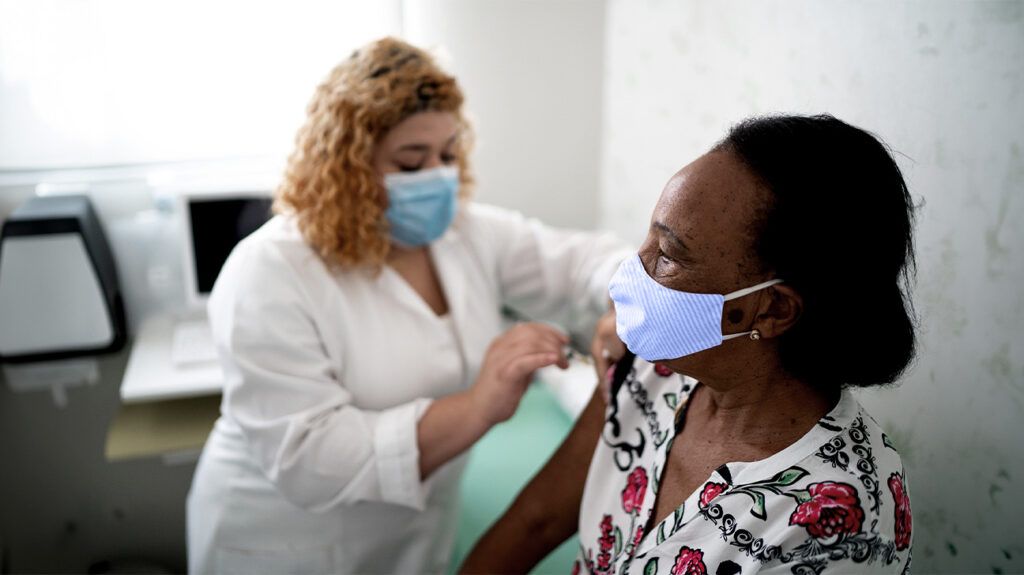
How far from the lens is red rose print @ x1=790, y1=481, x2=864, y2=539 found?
79 centimetres

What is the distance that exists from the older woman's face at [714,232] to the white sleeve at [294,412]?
0.66 m

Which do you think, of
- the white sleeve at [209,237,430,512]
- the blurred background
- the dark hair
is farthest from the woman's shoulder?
the dark hair

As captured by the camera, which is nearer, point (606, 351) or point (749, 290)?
point (749, 290)

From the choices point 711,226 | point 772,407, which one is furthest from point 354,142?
point 772,407

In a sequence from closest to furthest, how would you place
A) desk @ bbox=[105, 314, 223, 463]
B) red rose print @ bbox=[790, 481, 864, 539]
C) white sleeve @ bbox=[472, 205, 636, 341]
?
red rose print @ bbox=[790, 481, 864, 539], white sleeve @ bbox=[472, 205, 636, 341], desk @ bbox=[105, 314, 223, 463]

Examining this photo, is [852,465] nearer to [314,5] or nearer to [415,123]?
[415,123]

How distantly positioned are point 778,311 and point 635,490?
359mm

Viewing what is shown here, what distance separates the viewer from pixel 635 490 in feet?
3.46

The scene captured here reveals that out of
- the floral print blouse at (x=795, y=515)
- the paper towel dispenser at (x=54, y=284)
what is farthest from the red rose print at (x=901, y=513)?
the paper towel dispenser at (x=54, y=284)

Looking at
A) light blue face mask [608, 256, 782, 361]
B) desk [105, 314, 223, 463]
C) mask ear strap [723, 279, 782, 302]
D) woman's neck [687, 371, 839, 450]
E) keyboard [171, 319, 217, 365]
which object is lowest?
desk [105, 314, 223, 463]

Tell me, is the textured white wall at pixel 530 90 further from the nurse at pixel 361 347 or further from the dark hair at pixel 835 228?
the dark hair at pixel 835 228

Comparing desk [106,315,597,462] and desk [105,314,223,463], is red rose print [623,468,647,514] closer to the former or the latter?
desk [106,315,597,462]

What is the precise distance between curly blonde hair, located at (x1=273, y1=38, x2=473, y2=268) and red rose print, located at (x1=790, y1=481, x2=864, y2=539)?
0.93m

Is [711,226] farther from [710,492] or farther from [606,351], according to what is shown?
[606,351]
